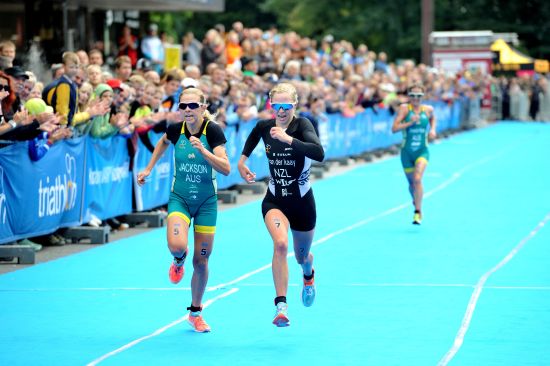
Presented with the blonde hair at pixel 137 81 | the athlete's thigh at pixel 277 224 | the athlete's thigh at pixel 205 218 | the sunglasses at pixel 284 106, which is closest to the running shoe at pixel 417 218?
the blonde hair at pixel 137 81

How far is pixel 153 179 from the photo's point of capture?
63.0 ft

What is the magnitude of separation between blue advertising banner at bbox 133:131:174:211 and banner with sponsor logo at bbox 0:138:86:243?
1.99 meters

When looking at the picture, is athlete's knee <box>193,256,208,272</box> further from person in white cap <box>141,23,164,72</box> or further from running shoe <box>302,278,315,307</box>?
person in white cap <box>141,23,164,72</box>

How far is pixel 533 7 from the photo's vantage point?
75.6 m

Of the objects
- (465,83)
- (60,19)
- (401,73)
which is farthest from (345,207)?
(465,83)

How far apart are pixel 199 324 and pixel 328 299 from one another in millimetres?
2064

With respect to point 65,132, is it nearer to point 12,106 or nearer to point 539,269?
point 12,106

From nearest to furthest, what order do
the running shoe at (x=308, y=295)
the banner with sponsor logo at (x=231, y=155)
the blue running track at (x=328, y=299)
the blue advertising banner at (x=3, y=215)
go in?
the blue running track at (x=328, y=299), the running shoe at (x=308, y=295), the blue advertising banner at (x=3, y=215), the banner with sponsor logo at (x=231, y=155)

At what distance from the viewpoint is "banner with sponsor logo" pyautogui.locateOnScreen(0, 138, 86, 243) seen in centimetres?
1455

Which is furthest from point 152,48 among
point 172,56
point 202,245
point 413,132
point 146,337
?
point 146,337

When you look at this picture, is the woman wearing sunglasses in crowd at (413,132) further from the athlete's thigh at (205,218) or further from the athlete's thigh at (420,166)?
the athlete's thigh at (205,218)

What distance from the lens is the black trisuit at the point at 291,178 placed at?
10836mm

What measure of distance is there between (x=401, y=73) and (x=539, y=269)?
27.8 m

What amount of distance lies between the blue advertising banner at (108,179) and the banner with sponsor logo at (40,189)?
0.33 meters
